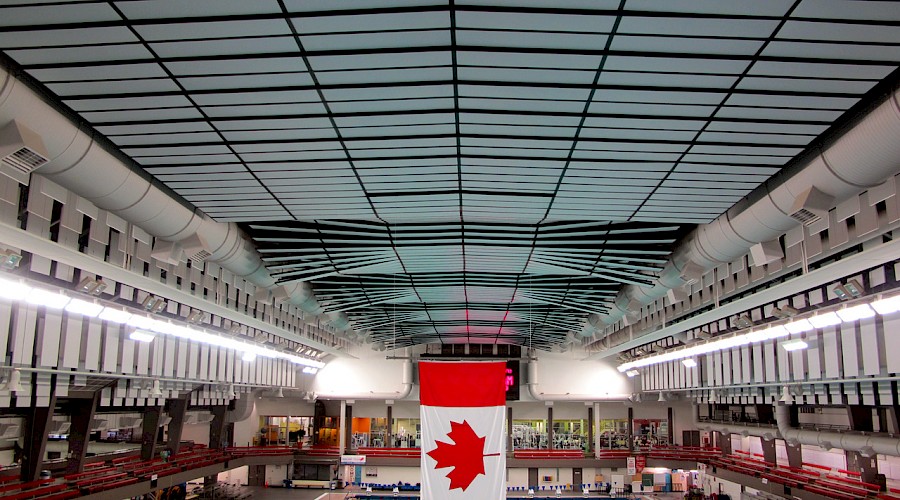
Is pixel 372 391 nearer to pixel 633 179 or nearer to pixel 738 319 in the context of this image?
pixel 738 319

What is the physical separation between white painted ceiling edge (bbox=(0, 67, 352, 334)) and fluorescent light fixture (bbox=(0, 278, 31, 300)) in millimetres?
1512

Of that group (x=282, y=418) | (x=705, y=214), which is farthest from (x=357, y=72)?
(x=282, y=418)

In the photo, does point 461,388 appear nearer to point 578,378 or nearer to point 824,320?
point 824,320

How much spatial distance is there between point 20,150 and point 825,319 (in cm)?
1276

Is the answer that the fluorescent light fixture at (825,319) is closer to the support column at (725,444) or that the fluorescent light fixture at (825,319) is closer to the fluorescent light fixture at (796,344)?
the fluorescent light fixture at (796,344)

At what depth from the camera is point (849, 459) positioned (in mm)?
28953

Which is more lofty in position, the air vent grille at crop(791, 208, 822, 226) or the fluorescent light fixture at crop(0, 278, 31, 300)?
the air vent grille at crop(791, 208, 822, 226)

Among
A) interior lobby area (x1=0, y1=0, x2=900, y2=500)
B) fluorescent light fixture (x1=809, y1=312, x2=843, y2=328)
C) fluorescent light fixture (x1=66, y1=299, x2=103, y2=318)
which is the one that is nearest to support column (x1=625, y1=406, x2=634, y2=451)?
interior lobby area (x1=0, y1=0, x2=900, y2=500)

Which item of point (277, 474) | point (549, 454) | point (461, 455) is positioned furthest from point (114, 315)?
point (549, 454)

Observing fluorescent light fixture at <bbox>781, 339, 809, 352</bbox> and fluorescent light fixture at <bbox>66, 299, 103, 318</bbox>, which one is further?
fluorescent light fixture at <bbox>781, 339, 809, 352</bbox>

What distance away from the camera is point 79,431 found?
22.6 metres

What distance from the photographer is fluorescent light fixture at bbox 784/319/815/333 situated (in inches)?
505

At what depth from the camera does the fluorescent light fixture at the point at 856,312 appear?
10678 millimetres

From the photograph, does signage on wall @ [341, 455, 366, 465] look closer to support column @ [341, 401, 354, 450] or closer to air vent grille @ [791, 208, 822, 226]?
support column @ [341, 401, 354, 450]
